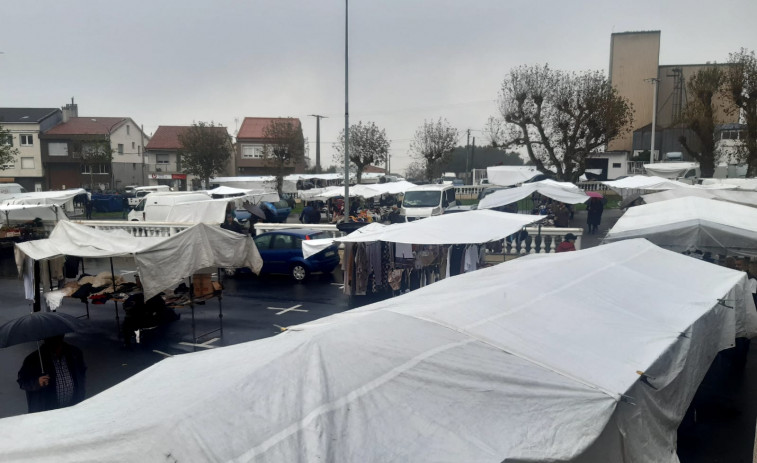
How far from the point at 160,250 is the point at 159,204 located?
18.3 meters

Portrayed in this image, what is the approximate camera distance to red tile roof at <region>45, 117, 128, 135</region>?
61.0 metres

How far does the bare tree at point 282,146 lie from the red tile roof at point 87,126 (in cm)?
1969

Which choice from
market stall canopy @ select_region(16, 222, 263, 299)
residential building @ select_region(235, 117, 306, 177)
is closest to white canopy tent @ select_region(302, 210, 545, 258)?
market stall canopy @ select_region(16, 222, 263, 299)

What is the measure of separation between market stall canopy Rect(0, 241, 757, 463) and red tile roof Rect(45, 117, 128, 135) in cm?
6374

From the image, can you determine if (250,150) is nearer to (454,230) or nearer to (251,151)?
(251,151)

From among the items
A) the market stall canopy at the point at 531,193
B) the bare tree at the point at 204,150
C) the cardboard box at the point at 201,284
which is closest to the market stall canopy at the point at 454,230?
the cardboard box at the point at 201,284

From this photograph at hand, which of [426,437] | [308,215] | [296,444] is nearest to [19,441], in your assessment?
[296,444]

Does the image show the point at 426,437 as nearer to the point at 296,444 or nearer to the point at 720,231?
the point at 296,444

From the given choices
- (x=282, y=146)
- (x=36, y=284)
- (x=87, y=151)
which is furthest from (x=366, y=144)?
(x=36, y=284)

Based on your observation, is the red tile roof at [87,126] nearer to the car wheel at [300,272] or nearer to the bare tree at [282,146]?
the bare tree at [282,146]

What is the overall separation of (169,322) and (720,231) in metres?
11.1

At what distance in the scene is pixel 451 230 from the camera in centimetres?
1123

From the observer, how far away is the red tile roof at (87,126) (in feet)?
200

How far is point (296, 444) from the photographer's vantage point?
3240 millimetres
